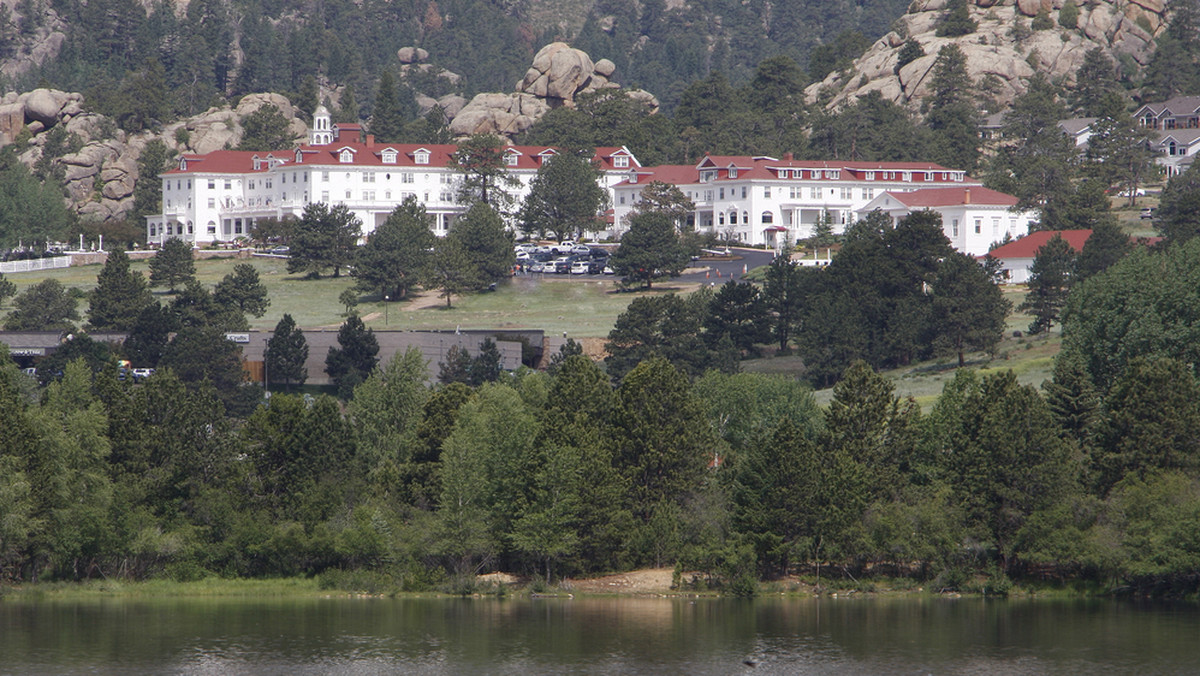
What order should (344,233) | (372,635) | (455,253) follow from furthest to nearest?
1. (344,233)
2. (455,253)
3. (372,635)

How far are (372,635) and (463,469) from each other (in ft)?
45.2

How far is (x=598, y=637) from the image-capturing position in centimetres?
5769

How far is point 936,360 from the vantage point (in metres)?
118

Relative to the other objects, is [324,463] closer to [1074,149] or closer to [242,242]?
[242,242]

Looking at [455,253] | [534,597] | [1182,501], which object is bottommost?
[534,597]

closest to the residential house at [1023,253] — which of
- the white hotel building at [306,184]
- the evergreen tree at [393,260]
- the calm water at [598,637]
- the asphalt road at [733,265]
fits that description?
the asphalt road at [733,265]

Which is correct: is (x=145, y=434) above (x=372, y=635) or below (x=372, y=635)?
above

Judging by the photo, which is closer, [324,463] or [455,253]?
[324,463]

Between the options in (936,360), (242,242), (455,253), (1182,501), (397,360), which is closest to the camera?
(1182,501)

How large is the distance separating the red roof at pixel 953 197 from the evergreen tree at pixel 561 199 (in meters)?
33.4

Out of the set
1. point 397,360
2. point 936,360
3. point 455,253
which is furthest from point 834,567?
point 455,253

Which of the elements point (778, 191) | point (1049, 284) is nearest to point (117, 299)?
point (1049, 284)

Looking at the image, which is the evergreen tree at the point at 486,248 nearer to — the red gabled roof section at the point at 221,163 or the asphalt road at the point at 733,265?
the asphalt road at the point at 733,265

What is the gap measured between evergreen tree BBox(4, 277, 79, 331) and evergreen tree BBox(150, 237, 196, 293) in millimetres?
9105
